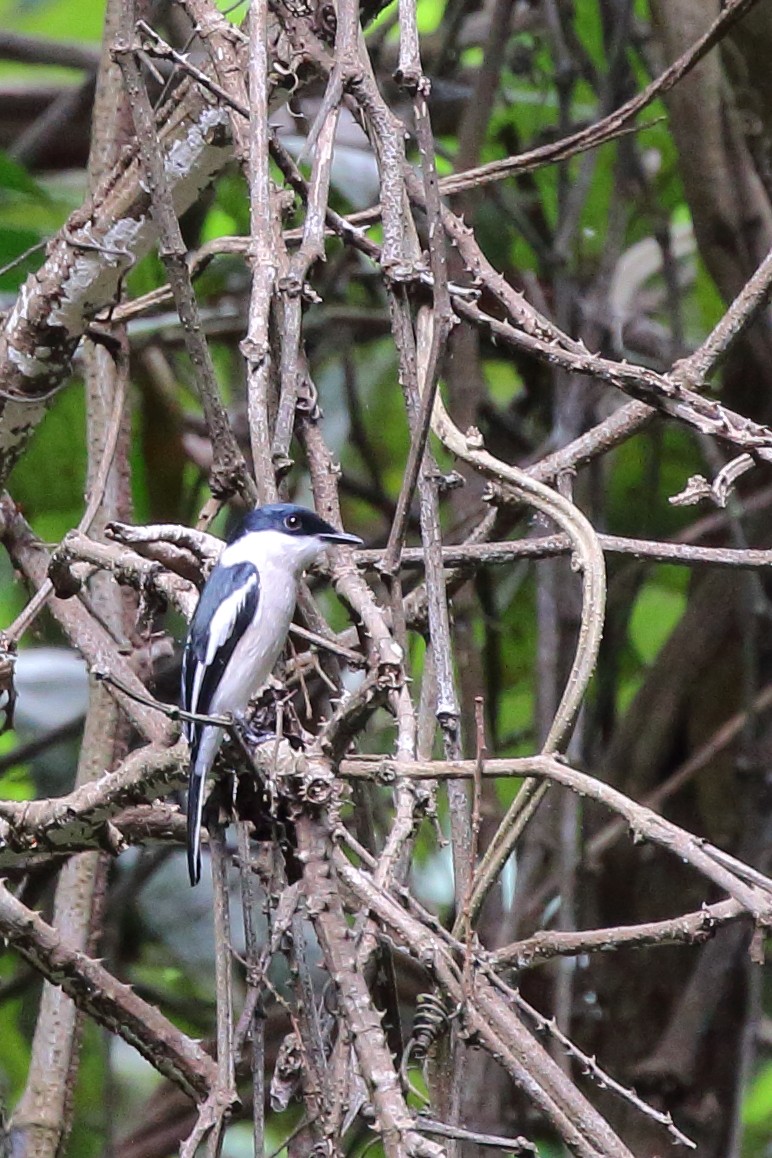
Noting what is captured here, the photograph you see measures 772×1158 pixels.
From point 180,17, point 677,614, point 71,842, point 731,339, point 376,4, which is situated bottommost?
point 71,842

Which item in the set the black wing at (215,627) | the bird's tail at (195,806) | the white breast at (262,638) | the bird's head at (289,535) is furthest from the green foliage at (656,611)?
the bird's tail at (195,806)

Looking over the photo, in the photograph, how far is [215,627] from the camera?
2.58 meters

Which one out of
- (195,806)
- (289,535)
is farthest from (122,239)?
(195,806)

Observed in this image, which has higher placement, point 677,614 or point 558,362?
point 677,614

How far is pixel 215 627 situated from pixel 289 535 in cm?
29

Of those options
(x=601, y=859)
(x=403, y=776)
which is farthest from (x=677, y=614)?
(x=403, y=776)

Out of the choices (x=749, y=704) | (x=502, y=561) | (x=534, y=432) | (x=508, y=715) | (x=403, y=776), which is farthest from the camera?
(x=508, y=715)

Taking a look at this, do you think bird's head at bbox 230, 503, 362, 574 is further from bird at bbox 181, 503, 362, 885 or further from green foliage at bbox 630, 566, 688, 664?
green foliage at bbox 630, 566, 688, 664

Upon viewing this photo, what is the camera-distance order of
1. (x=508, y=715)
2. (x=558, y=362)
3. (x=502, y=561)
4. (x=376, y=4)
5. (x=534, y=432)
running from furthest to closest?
(x=508, y=715) → (x=534, y=432) → (x=376, y=4) → (x=502, y=561) → (x=558, y=362)

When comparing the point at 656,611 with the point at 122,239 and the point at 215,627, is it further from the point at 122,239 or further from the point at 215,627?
the point at 122,239

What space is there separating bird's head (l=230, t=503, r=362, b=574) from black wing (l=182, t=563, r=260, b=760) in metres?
0.06

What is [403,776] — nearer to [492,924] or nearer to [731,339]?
[731,339]

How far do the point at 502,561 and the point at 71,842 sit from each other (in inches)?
29.0

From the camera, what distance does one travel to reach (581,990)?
405 centimetres
